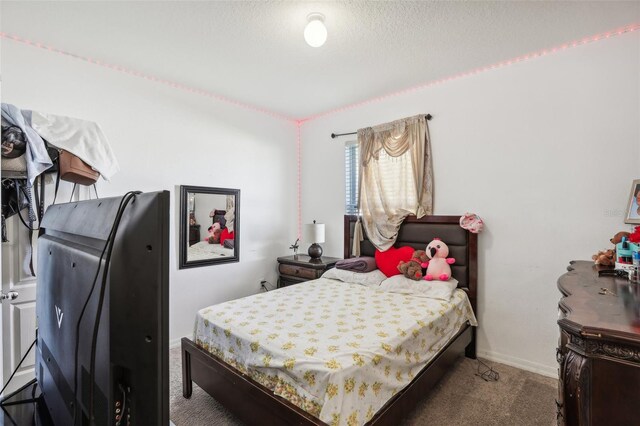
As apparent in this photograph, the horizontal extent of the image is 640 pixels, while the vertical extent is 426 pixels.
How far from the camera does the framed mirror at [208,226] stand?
317cm

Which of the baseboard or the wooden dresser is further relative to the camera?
the baseboard

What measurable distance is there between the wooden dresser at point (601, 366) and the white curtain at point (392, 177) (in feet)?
Result: 6.96

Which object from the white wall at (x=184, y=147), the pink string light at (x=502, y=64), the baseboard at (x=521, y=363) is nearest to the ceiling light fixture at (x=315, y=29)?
the pink string light at (x=502, y=64)

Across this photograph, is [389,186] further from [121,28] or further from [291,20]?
[121,28]

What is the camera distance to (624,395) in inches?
35.9

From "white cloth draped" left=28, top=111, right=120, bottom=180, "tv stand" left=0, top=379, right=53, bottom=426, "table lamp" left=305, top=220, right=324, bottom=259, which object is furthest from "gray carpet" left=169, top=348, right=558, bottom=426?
"table lamp" left=305, top=220, right=324, bottom=259

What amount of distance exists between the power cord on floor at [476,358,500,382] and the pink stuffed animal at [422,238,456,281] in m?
0.78

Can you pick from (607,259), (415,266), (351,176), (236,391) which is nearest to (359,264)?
(415,266)

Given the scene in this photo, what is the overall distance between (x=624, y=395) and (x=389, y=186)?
2.64 meters

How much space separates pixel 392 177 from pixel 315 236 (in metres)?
1.12

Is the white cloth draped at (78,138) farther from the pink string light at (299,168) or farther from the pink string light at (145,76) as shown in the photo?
the pink string light at (299,168)

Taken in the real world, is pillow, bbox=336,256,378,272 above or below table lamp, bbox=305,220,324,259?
below

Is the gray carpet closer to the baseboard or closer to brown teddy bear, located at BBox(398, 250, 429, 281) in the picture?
the baseboard

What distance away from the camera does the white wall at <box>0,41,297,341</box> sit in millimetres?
2441
